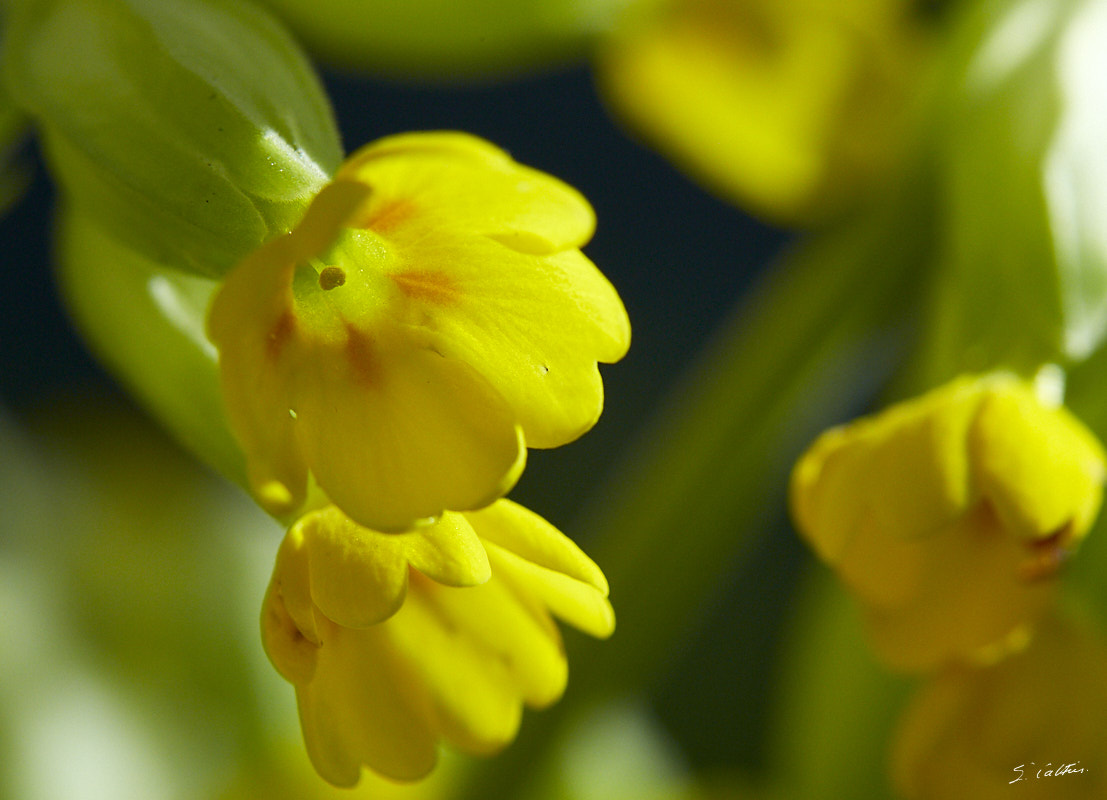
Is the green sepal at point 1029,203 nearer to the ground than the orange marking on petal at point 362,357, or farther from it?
farther from it

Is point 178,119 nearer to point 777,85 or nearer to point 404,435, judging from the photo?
point 404,435

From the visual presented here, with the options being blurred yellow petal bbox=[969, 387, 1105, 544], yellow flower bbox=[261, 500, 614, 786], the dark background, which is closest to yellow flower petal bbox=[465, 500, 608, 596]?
yellow flower bbox=[261, 500, 614, 786]

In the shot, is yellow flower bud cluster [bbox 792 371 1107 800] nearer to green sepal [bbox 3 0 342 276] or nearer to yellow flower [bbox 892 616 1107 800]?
yellow flower [bbox 892 616 1107 800]

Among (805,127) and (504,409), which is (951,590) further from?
(805,127)

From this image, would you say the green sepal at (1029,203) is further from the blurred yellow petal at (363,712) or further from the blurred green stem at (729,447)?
the blurred yellow petal at (363,712)

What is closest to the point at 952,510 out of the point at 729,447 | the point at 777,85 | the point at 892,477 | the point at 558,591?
the point at 892,477

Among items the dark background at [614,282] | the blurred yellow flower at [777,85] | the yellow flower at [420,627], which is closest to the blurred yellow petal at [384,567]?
the yellow flower at [420,627]

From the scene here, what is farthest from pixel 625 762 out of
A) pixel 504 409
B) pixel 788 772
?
pixel 504 409
